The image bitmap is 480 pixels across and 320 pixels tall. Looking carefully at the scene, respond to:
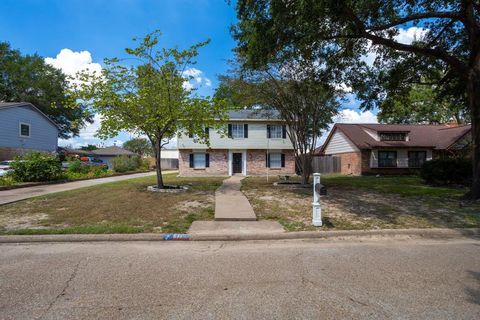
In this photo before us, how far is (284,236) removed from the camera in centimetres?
632

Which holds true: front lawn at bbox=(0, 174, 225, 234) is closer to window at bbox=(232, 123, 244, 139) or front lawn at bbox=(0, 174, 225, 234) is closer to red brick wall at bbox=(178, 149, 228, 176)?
red brick wall at bbox=(178, 149, 228, 176)

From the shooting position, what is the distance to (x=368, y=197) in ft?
38.0

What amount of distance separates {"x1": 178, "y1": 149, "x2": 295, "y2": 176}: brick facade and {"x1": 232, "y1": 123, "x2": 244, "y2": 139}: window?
163cm

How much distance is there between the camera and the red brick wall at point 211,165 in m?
24.9

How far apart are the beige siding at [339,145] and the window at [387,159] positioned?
2.30 m

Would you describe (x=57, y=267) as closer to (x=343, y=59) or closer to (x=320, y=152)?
(x=343, y=59)

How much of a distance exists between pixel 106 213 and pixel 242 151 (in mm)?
17893

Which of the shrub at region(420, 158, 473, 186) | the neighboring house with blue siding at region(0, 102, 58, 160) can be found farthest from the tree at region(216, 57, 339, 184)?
the neighboring house with blue siding at region(0, 102, 58, 160)

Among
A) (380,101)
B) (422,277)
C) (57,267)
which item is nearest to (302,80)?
(380,101)

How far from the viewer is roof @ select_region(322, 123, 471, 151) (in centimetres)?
2780

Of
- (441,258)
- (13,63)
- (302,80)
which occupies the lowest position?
(441,258)

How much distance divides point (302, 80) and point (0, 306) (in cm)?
1353

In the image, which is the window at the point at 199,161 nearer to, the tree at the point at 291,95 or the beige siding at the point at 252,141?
the beige siding at the point at 252,141

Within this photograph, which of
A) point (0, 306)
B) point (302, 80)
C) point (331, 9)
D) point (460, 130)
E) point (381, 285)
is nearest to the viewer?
point (0, 306)
